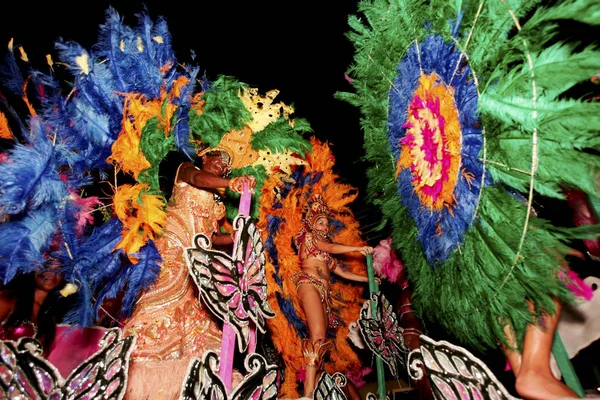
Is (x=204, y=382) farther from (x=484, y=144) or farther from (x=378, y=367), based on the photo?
(x=378, y=367)

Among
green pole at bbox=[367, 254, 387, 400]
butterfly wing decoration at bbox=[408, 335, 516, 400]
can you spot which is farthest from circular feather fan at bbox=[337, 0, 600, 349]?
green pole at bbox=[367, 254, 387, 400]

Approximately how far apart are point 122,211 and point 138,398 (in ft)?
3.10

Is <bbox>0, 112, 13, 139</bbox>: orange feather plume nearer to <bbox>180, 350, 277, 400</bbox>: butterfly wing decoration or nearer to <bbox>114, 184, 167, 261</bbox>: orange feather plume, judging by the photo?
<bbox>114, 184, 167, 261</bbox>: orange feather plume

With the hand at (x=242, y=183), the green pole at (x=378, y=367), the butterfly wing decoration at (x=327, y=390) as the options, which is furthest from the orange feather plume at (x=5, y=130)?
the green pole at (x=378, y=367)

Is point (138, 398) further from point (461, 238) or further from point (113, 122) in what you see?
point (461, 238)

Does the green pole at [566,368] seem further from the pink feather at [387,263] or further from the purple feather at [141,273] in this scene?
the pink feather at [387,263]

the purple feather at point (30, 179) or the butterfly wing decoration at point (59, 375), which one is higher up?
the purple feather at point (30, 179)

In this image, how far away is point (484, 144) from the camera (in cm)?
161

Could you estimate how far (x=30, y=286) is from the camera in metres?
3.23

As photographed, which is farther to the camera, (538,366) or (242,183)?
(242,183)

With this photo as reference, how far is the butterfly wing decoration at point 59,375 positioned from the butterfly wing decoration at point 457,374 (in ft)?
3.49

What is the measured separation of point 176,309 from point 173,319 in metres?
0.06

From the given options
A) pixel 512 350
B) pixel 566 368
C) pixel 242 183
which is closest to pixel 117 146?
pixel 242 183

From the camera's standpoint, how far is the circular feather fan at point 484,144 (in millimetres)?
1330
